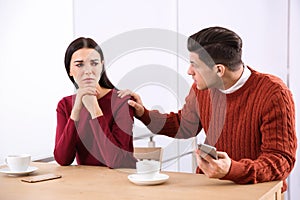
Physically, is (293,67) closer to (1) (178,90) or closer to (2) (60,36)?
(1) (178,90)

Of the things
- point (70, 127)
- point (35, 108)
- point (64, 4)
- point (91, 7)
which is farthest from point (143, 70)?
point (70, 127)

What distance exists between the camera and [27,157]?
174 cm

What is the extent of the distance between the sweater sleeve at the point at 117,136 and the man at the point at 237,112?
8 cm

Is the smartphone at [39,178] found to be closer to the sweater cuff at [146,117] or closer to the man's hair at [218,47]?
the sweater cuff at [146,117]

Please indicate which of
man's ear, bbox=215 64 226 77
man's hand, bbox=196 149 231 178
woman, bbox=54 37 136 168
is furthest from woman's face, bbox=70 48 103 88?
man's hand, bbox=196 149 231 178

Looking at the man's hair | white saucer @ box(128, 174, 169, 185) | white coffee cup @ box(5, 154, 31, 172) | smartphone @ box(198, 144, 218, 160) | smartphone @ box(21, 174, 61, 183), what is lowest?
smartphone @ box(21, 174, 61, 183)

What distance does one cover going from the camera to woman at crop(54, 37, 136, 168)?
1.91 m

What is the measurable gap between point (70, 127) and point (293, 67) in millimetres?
1940

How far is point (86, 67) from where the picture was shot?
1966 millimetres

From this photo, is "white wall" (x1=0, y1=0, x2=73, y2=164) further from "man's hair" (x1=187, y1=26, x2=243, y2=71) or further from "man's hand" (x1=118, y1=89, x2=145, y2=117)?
"man's hair" (x1=187, y1=26, x2=243, y2=71)

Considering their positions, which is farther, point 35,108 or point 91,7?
point 91,7

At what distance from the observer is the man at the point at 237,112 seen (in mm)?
1502

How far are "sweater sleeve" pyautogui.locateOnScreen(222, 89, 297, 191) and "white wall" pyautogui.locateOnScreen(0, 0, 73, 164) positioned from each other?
51.9 inches

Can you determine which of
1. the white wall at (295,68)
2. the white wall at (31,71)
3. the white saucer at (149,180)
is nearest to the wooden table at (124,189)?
the white saucer at (149,180)
